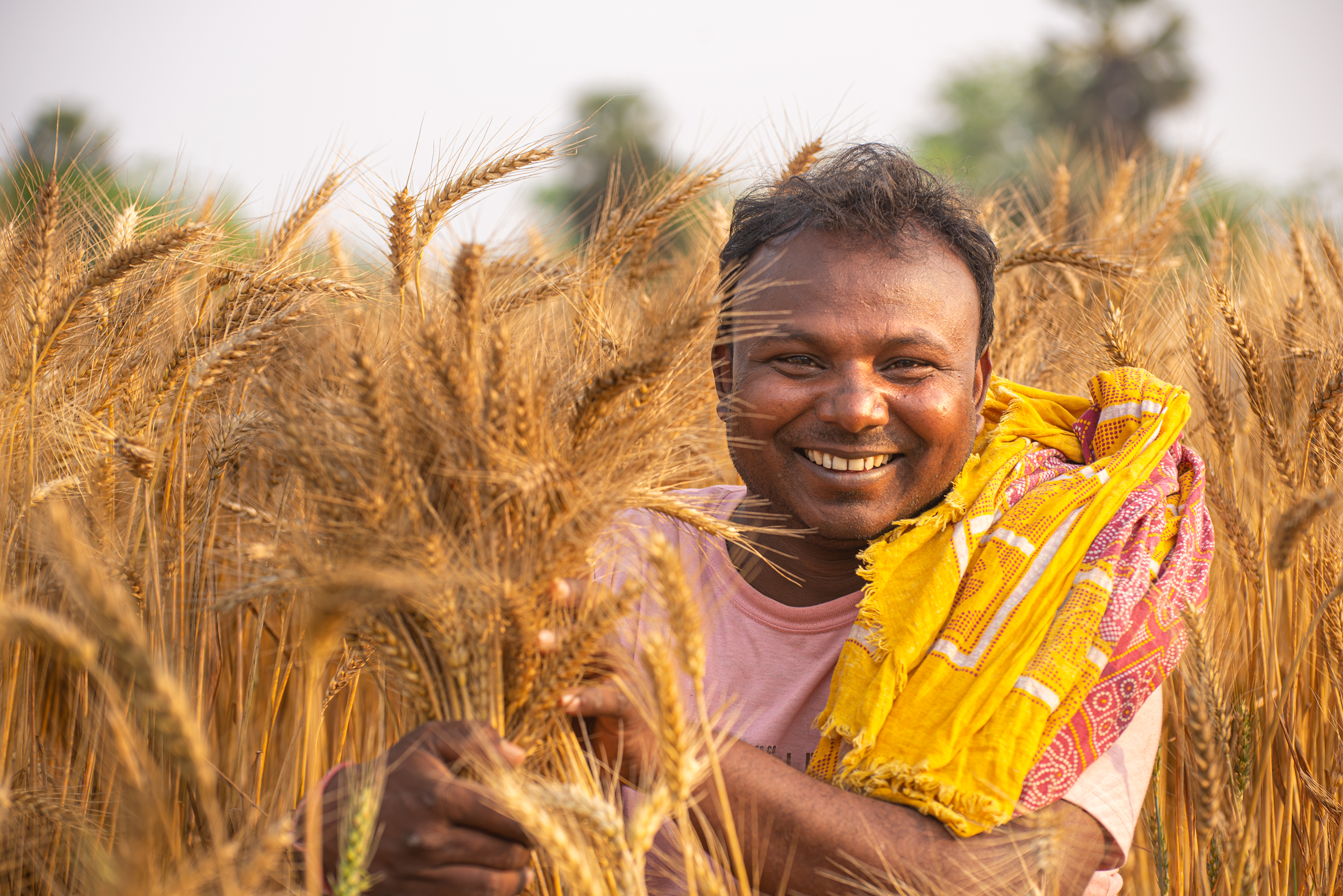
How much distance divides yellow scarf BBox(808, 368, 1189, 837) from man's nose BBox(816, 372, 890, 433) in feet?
0.76

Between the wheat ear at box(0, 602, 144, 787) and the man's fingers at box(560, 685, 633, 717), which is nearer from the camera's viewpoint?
the wheat ear at box(0, 602, 144, 787)

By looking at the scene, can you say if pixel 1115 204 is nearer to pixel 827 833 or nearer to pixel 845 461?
pixel 845 461

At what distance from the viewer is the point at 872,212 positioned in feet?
5.85

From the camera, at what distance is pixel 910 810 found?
1440 millimetres

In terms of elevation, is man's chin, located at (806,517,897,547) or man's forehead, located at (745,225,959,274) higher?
man's forehead, located at (745,225,959,274)

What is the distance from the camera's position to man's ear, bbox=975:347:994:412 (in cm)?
209

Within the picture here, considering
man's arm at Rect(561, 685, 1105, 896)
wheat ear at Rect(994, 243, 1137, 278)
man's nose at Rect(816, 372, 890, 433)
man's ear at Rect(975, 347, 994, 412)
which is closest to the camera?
man's arm at Rect(561, 685, 1105, 896)

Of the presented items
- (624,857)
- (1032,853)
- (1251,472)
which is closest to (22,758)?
(624,857)

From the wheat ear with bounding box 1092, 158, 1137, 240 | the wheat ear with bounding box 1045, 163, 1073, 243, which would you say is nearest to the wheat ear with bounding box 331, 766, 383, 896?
the wheat ear with bounding box 1045, 163, 1073, 243

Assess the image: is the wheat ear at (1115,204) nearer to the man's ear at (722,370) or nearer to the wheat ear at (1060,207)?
the wheat ear at (1060,207)

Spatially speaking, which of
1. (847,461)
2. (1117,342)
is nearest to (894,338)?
(847,461)

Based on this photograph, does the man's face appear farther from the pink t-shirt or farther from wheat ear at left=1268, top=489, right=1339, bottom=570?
wheat ear at left=1268, top=489, right=1339, bottom=570

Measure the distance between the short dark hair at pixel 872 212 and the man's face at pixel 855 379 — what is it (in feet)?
0.13

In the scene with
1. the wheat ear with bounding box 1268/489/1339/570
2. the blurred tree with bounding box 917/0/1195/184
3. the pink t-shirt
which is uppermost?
the blurred tree with bounding box 917/0/1195/184
